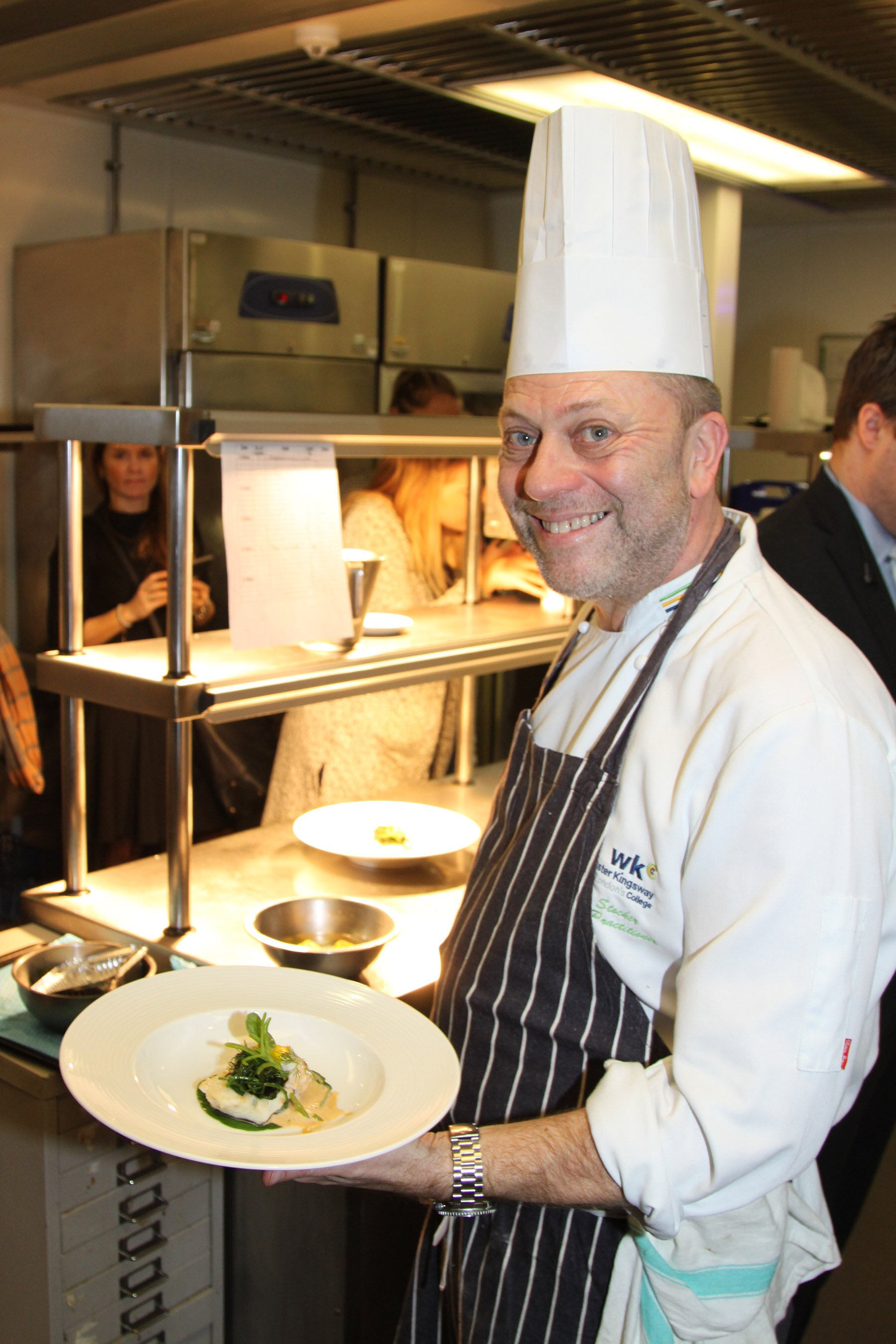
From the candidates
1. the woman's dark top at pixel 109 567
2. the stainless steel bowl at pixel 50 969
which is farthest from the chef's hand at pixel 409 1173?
the woman's dark top at pixel 109 567

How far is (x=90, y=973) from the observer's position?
4.73ft

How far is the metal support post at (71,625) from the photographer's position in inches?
62.4

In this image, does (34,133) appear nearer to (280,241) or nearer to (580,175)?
(280,241)

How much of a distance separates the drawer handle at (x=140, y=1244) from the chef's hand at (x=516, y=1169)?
1.87 ft

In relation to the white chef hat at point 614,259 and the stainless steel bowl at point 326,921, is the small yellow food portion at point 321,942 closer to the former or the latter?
the stainless steel bowl at point 326,921

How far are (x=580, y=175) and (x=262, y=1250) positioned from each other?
4.52 ft

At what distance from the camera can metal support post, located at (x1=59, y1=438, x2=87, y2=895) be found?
5.20 ft

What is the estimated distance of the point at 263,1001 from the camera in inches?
47.6

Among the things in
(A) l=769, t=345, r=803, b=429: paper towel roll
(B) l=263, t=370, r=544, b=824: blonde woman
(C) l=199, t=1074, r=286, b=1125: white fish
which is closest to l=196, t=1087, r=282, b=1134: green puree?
(C) l=199, t=1074, r=286, b=1125: white fish

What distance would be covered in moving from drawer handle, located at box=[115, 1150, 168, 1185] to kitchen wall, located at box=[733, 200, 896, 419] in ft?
12.7

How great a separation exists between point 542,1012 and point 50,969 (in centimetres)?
68

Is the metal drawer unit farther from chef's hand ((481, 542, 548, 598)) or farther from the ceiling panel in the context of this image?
the ceiling panel

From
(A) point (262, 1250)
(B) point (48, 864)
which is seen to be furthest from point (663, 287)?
(B) point (48, 864)

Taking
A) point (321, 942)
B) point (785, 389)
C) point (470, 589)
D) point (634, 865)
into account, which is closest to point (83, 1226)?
point (321, 942)
